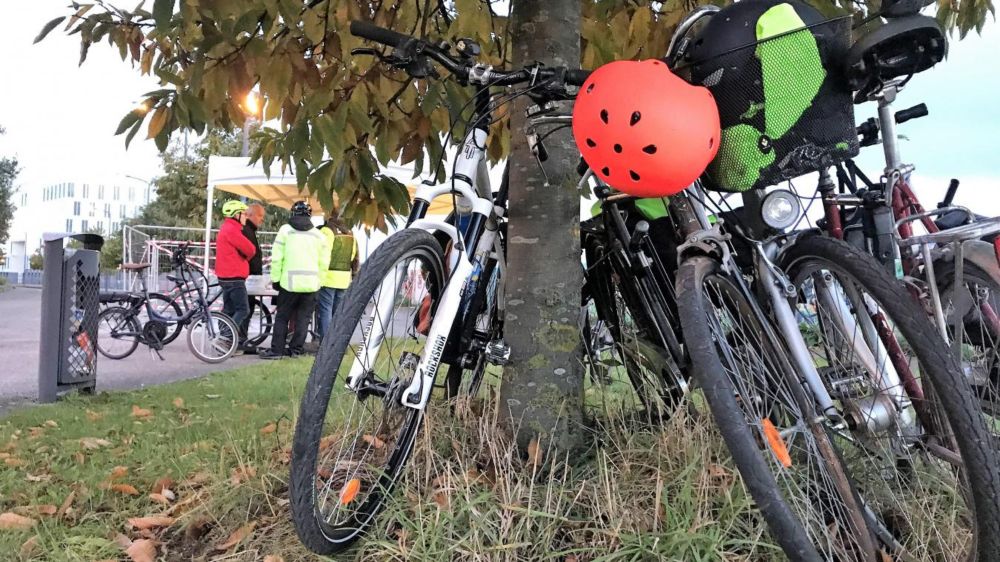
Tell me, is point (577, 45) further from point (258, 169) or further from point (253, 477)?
point (258, 169)

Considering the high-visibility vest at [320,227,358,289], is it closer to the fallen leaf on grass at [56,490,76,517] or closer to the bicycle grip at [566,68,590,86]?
the fallen leaf on grass at [56,490,76,517]

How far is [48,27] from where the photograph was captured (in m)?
2.42

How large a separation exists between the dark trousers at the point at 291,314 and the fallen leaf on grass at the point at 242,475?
5650 mm

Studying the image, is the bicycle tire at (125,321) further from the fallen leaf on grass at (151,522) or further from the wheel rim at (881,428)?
the wheel rim at (881,428)

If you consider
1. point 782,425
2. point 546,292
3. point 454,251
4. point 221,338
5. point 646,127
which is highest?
point 646,127

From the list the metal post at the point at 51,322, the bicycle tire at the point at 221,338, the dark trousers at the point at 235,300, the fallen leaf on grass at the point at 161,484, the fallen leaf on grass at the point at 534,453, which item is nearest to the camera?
the fallen leaf on grass at the point at 534,453

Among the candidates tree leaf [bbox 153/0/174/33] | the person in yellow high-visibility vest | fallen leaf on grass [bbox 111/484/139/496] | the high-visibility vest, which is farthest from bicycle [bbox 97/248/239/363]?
tree leaf [bbox 153/0/174/33]

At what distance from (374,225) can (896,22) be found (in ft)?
7.62

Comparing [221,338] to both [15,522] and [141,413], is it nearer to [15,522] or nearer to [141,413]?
[141,413]

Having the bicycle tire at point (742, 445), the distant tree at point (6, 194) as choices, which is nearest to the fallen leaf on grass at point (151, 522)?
the bicycle tire at point (742, 445)

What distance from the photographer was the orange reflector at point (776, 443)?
5.75 feet

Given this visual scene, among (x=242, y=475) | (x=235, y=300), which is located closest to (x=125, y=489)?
(x=242, y=475)

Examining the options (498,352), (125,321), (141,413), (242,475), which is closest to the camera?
(498,352)

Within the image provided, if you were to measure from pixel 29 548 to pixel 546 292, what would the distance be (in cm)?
177
